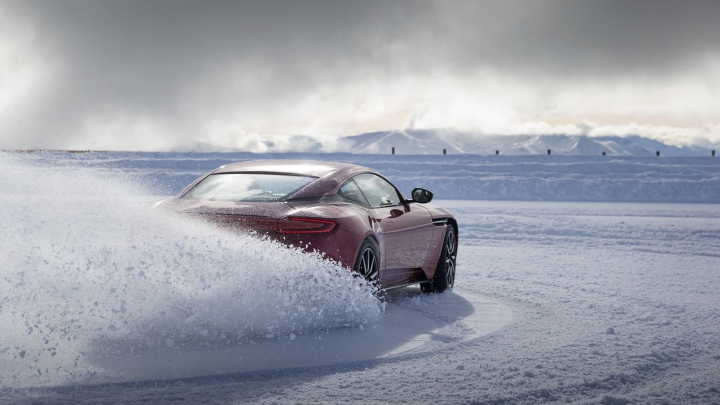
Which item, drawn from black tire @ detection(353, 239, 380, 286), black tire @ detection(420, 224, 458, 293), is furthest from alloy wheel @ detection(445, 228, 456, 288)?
black tire @ detection(353, 239, 380, 286)

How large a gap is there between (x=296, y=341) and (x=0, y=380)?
207cm

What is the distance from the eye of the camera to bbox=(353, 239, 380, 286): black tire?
7.06 metres

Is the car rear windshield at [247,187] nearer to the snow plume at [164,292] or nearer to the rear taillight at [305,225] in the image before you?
the rear taillight at [305,225]

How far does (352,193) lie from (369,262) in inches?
27.3

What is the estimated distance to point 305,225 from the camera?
21.8ft

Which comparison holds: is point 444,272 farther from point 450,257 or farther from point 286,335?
point 286,335

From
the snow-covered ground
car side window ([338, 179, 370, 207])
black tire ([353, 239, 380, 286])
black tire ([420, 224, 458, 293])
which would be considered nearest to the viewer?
the snow-covered ground

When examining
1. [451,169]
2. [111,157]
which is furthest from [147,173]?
[451,169]

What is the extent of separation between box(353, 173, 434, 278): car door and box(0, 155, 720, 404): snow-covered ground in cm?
43

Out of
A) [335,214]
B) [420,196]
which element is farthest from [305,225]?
[420,196]

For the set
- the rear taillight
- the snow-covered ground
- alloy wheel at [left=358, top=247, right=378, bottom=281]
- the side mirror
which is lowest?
the snow-covered ground

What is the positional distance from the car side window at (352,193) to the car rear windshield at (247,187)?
306 mm

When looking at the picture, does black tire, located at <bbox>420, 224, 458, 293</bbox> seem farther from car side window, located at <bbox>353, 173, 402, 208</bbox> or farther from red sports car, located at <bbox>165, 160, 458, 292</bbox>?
car side window, located at <bbox>353, 173, 402, 208</bbox>

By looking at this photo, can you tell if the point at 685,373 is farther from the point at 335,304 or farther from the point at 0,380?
the point at 0,380
